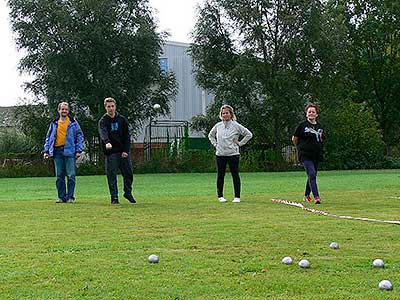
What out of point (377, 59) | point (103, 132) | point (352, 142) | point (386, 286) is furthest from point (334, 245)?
point (377, 59)

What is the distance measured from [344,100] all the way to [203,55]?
32.6ft

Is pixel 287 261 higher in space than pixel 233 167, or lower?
lower

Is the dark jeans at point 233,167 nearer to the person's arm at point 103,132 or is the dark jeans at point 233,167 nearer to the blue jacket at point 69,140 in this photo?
the person's arm at point 103,132

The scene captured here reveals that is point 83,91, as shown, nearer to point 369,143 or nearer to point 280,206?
point 369,143

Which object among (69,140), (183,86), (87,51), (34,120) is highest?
(87,51)

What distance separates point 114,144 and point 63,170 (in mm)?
1249

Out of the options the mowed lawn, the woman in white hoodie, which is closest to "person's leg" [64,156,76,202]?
the mowed lawn

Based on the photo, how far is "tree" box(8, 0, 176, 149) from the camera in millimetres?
36188

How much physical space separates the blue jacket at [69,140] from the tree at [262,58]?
2543cm

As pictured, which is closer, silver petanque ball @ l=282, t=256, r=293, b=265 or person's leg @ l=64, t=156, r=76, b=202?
silver petanque ball @ l=282, t=256, r=293, b=265

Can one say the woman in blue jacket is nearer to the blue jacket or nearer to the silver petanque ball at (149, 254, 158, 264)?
the blue jacket

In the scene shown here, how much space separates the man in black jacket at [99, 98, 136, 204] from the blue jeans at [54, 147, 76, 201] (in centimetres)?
87

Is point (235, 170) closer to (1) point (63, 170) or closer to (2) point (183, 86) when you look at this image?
(1) point (63, 170)

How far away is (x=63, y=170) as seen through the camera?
42.4ft
